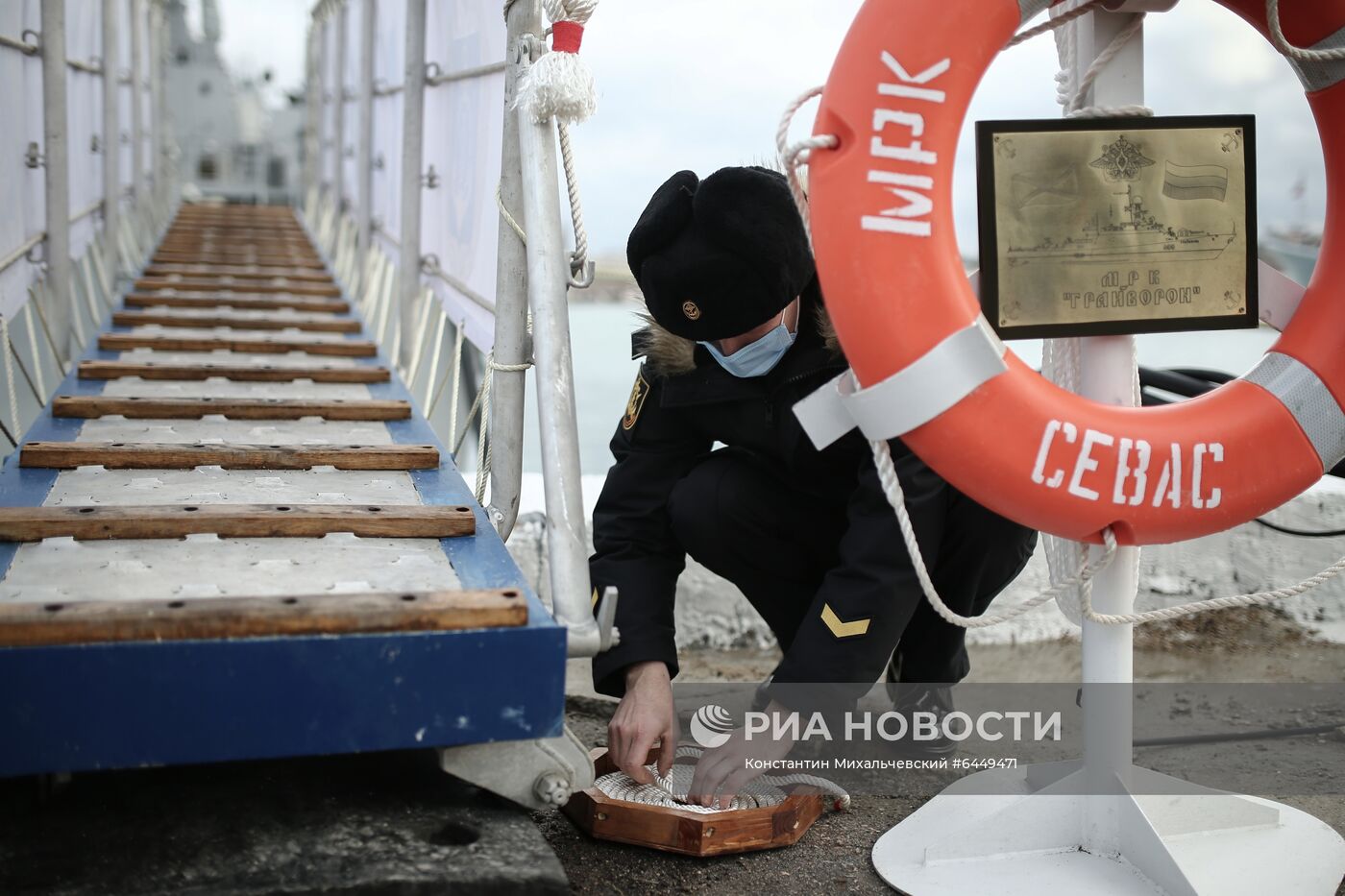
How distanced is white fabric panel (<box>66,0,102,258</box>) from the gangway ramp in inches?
54.9

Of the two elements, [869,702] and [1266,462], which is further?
[869,702]

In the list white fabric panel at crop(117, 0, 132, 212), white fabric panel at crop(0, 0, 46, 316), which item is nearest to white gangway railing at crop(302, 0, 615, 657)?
white fabric panel at crop(0, 0, 46, 316)

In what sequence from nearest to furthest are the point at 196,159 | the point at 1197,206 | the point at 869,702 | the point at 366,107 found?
1. the point at 1197,206
2. the point at 869,702
3. the point at 366,107
4. the point at 196,159

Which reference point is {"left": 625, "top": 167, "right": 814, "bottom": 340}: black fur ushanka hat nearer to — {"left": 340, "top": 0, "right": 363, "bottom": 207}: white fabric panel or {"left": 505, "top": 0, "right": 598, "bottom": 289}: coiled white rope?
{"left": 505, "top": 0, "right": 598, "bottom": 289}: coiled white rope

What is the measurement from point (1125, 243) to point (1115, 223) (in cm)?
3

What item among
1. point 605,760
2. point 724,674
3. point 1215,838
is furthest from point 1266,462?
point 724,674

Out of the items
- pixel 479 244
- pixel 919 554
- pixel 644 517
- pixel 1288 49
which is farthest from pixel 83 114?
pixel 1288 49

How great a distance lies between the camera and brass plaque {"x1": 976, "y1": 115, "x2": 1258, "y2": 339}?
4.37 ft

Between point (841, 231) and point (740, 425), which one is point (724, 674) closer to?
point (740, 425)

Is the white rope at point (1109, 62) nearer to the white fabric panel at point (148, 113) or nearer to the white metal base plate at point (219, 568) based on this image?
the white metal base plate at point (219, 568)

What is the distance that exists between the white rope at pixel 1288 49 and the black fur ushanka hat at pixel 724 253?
0.55m

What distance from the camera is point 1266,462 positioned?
4.36 feet

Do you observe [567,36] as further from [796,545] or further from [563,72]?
[796,545]

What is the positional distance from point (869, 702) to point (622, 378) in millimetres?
3597
